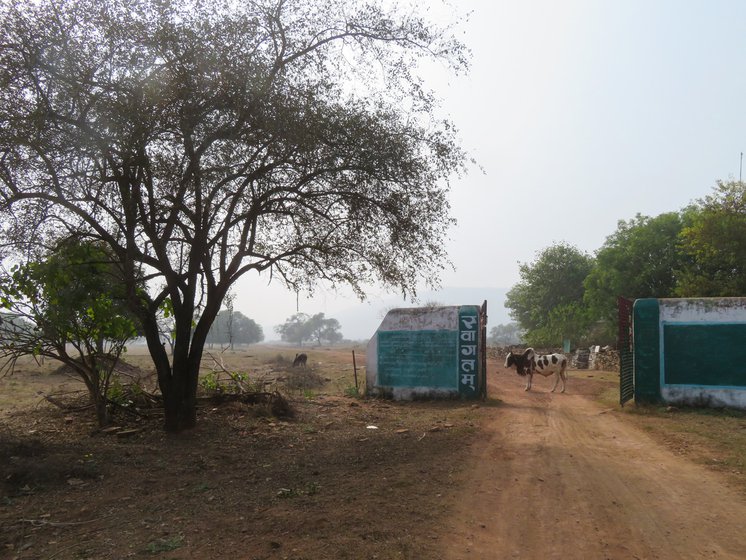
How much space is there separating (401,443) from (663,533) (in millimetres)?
4711

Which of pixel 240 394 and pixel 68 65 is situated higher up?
pixel 68 65

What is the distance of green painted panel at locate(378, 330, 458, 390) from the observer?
14680 mm

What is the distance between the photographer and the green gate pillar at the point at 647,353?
12781 mm

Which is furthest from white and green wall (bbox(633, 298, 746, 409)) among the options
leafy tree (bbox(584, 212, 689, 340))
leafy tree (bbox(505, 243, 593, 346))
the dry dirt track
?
leafy tree (bbox(505, 243, 593, 346))

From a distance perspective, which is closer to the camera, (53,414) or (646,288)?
(53,414)

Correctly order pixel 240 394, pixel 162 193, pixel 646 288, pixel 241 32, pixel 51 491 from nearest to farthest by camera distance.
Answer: pixel 51 491 → pixel 241 32 → pixel 162 193 → pixel 240 394 → pixel 646 288

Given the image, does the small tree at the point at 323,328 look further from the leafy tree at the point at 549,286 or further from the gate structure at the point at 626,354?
the gate structure at the point at 626,354

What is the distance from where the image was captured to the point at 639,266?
31.8m

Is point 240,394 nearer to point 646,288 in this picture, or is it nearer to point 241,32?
point 241,32

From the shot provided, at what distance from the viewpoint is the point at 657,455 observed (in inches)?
326

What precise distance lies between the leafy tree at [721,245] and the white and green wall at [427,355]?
15980 mm

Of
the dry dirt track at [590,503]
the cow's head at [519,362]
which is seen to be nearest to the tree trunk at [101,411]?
the dry dirt track at [590,503]

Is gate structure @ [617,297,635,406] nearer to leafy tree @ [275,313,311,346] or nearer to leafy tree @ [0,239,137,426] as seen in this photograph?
leafy tree @ [0,239,137,426]

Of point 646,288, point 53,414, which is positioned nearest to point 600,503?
point 53,414
